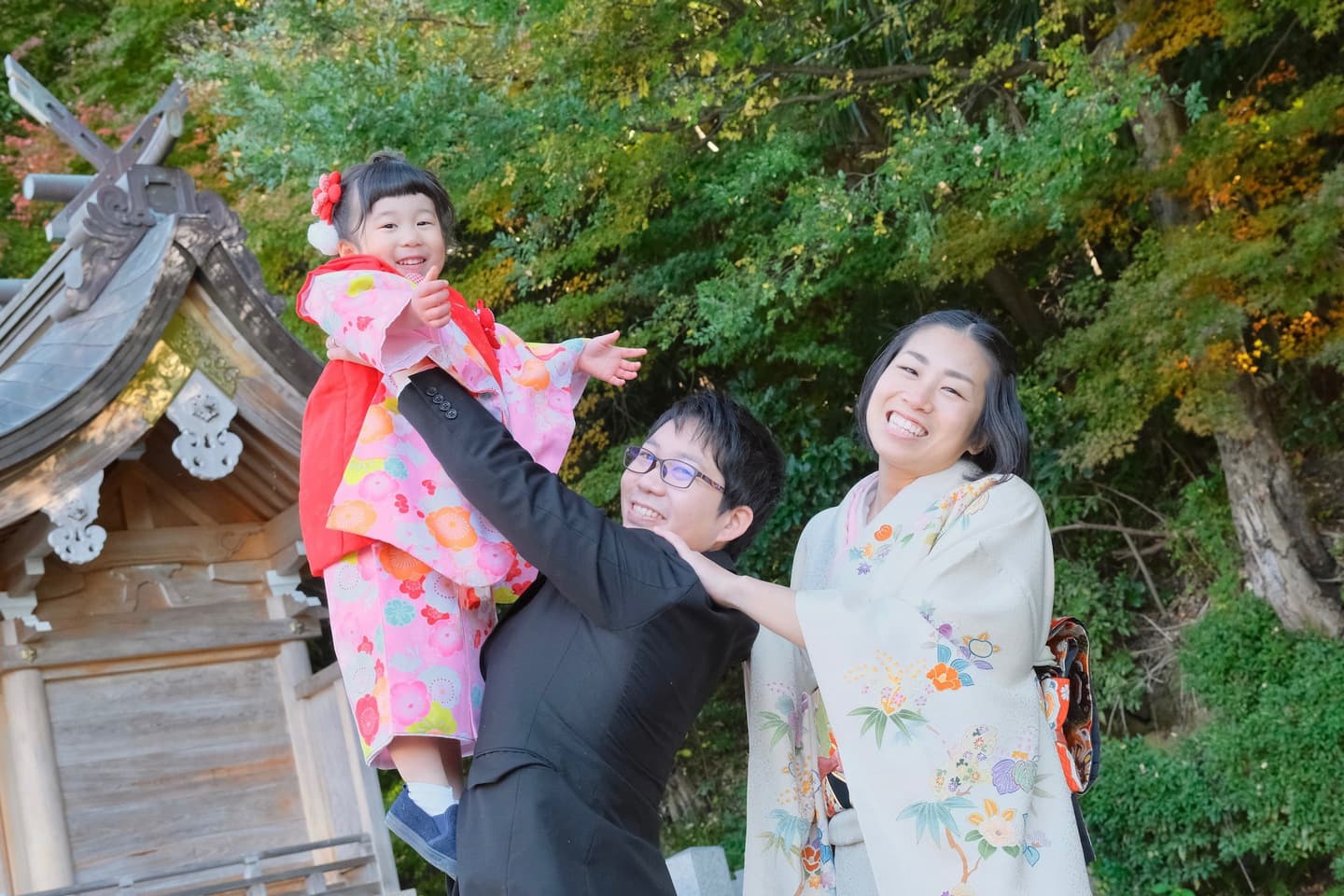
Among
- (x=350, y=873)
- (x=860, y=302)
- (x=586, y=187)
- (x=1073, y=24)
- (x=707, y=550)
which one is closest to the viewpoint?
(x=707, y=550)

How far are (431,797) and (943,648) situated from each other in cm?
87

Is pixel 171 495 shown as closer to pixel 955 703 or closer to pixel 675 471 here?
pixel 675 471

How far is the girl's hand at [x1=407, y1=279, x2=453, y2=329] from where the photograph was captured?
207 cm

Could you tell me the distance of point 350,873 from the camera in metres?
4.93

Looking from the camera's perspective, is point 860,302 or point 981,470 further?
point 860,302

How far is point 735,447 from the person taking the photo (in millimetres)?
2346

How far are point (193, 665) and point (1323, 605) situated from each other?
603cm

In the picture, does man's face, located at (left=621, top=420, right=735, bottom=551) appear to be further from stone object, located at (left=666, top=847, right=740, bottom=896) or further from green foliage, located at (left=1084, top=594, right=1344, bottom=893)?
green foliage, located at (left=1084, top=594, right=1344, bottom=893)

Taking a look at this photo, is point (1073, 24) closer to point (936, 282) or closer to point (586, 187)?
point (936, 282)

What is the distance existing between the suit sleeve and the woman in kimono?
5.3 inches

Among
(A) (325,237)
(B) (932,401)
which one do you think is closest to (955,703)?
(B) (932,401)

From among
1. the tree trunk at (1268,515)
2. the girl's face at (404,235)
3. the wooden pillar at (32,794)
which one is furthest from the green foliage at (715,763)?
the girl's face at (404,235)

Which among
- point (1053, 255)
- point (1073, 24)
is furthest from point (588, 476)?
point (1073, 24)

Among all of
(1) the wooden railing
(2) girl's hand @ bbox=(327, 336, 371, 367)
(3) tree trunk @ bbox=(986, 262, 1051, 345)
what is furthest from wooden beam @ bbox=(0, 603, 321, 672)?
(3) tree trunk @ bbox=(986, 262, 1051, 345)
